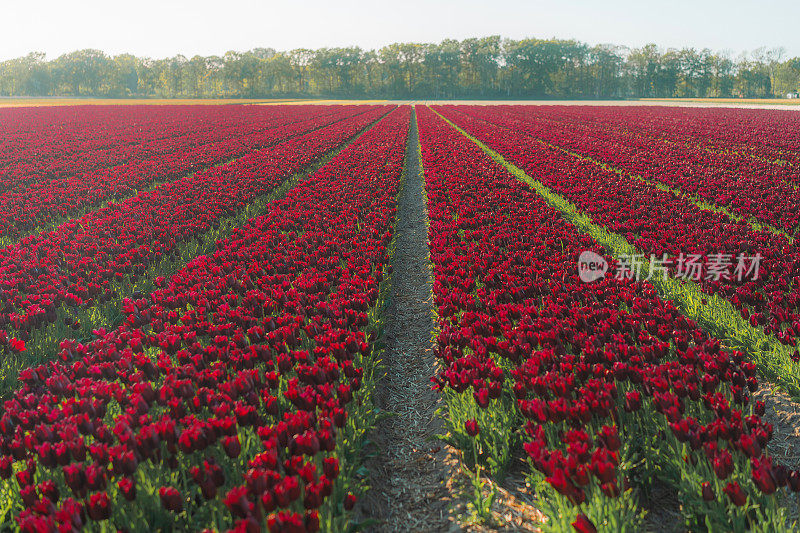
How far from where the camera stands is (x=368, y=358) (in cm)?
484

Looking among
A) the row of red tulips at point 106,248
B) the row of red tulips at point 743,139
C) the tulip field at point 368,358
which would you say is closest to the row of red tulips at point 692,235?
the tulip field at point 368,358

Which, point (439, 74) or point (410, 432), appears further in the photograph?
point (439, 74)

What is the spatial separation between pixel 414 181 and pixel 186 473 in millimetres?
15055

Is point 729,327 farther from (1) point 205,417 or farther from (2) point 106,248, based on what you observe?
(2) point 106,248

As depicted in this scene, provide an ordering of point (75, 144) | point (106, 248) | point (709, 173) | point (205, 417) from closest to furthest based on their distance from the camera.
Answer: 1. point (205, 417)
2. point (106, 248)
3. point (709, 173)
4. point (75, 144)

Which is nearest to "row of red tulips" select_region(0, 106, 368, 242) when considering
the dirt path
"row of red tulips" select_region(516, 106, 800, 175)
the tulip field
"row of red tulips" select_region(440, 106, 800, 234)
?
the tulip field

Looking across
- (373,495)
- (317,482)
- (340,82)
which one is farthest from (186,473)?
(340,82)

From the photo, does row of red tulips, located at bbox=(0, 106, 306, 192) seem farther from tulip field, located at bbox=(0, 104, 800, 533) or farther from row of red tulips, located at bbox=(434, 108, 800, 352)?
row of red tulips, located at bbox=(434, 108, 800, 352)

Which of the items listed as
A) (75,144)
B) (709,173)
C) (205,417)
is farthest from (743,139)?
(75,144)

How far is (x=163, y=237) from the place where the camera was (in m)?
9.22

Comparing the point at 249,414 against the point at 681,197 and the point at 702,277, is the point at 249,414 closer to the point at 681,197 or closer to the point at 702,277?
the point at 702,277

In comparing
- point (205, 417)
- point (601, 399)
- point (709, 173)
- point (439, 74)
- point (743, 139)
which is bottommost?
point (205, 417)

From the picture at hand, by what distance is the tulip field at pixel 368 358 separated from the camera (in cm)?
296

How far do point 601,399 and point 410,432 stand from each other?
1740 millimetres
